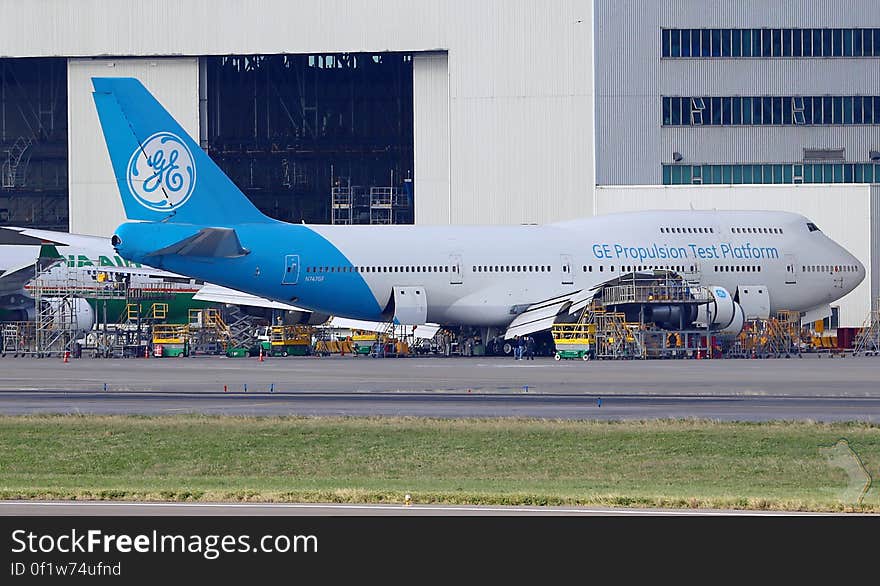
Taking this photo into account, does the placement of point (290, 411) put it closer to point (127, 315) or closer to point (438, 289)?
point (438, 289)

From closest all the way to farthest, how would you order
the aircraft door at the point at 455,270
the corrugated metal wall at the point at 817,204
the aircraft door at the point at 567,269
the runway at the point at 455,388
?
1. the runway at the point at 455,388
2. the aircraft door at the point at 455,270
3. the aircraft door at the point at 567,269
4. the corrugated metal wall at the point at 817,204

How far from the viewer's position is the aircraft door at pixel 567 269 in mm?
62531

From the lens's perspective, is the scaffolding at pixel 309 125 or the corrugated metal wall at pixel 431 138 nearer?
the corrugated metal wall at pixel 431 138

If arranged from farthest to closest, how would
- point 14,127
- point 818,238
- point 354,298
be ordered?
1. point 14,127
2. point 818,238
3. point 354,298

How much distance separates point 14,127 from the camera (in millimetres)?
92375

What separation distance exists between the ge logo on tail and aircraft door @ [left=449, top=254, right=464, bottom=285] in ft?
36.7

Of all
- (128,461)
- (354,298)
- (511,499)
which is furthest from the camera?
(354,298)

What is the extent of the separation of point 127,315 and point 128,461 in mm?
41824

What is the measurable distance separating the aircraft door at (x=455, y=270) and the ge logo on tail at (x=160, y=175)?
1118 cm

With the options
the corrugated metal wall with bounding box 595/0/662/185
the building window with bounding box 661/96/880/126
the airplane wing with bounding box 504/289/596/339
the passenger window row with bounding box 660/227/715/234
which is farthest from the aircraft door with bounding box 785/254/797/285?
the building window with bounding box 661/96/880/126

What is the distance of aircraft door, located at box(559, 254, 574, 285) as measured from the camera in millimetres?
62531

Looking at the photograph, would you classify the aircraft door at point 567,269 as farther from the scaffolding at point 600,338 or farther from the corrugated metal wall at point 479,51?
the corrugated metal wall at point 479,51

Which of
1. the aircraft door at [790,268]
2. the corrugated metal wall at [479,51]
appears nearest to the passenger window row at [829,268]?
the aircraft door at [790,268]

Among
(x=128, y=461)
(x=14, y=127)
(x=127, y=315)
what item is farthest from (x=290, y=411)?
(x=14, y=127)
